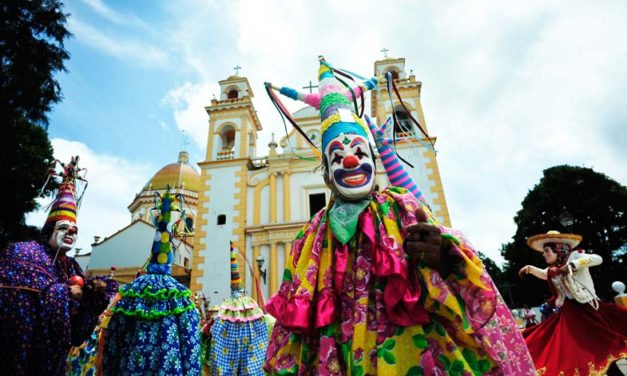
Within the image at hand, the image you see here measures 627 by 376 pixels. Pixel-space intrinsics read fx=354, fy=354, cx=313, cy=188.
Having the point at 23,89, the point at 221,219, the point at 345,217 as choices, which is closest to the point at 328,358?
the point at 345,217

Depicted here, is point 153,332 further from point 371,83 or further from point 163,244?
point 371,83

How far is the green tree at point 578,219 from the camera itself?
60.0 feet

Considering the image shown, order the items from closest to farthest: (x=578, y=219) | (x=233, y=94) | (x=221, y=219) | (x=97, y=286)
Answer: (x=97, y=286), (x=221, y=219), (x=233, y=94), (x=578, y=219)

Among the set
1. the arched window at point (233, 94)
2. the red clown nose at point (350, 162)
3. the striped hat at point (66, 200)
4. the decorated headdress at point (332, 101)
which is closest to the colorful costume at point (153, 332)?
the striped hat at point (66, 200)

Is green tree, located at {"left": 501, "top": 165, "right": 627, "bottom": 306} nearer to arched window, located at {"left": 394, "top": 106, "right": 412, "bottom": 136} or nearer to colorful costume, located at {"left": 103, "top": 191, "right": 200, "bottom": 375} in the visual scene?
arched window, located at {"left": 394, "top": 106, "right": 412, "bottom": 136}

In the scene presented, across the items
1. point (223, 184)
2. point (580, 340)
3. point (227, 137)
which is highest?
point (227, 137)

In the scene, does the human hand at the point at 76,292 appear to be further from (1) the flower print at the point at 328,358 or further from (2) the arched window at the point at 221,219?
(2) the arched window at the point at 221,219

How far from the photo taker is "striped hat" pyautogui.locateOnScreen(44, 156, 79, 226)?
134 inches

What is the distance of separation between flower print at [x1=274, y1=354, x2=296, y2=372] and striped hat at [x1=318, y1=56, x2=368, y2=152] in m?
1.26

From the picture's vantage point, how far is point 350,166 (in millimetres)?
2121

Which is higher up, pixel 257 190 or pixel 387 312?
pixel 257 190

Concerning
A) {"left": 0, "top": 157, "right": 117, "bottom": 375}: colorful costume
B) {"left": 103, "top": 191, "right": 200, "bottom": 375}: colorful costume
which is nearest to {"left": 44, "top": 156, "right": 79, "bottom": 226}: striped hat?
{"left": 0, "top": 157, "right": 117, "bottom": 375}: colorful costume

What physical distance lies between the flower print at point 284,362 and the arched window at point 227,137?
16.2m

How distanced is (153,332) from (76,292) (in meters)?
0.73
